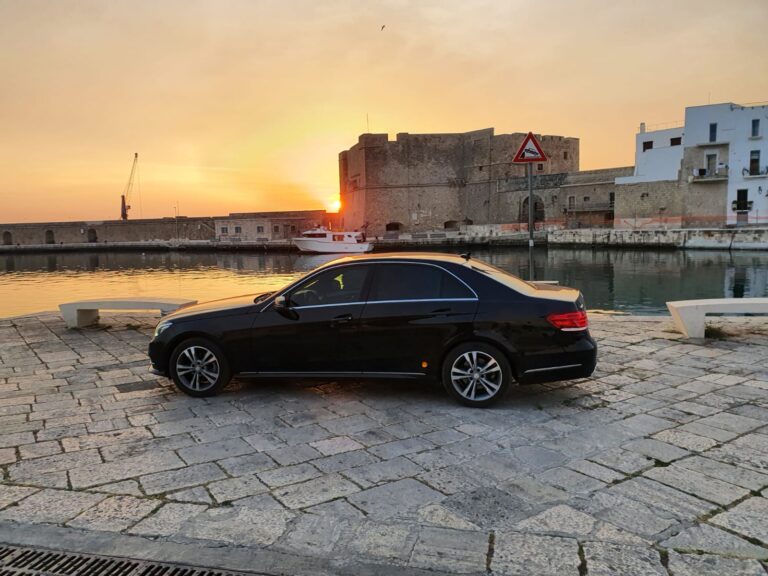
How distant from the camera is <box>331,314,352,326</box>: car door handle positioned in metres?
4.39

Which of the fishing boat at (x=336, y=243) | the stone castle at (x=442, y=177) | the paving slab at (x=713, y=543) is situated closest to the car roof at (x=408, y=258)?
the paving slab at (x=713, y=543)

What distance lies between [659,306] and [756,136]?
2862cm

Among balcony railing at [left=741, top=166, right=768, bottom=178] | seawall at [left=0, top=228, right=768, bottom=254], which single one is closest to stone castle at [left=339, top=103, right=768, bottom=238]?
balcony railing at [left=741, top=166, right=768, bottom=178]

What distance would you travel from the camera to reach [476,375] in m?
4.18

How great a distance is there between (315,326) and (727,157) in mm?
42705

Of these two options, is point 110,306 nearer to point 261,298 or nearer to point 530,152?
point 261,298

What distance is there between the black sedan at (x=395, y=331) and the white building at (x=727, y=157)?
39.6 m

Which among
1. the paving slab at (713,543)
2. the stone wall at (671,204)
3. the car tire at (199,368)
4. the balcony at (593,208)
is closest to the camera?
the paving slab at (713,543)

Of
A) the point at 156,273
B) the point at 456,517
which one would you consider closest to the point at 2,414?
the point at 456,517

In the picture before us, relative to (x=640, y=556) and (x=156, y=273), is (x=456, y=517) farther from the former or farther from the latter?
(x=156, y=273)

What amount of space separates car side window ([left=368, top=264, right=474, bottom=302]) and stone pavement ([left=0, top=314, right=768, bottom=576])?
868 millimetres

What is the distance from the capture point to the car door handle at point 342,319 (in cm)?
439

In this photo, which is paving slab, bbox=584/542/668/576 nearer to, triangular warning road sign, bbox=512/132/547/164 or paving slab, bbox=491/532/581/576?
paving slab, bbox=491/532/581/576

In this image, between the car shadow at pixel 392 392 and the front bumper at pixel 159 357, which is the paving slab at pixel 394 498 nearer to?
the car shadow at pixel 392 392
